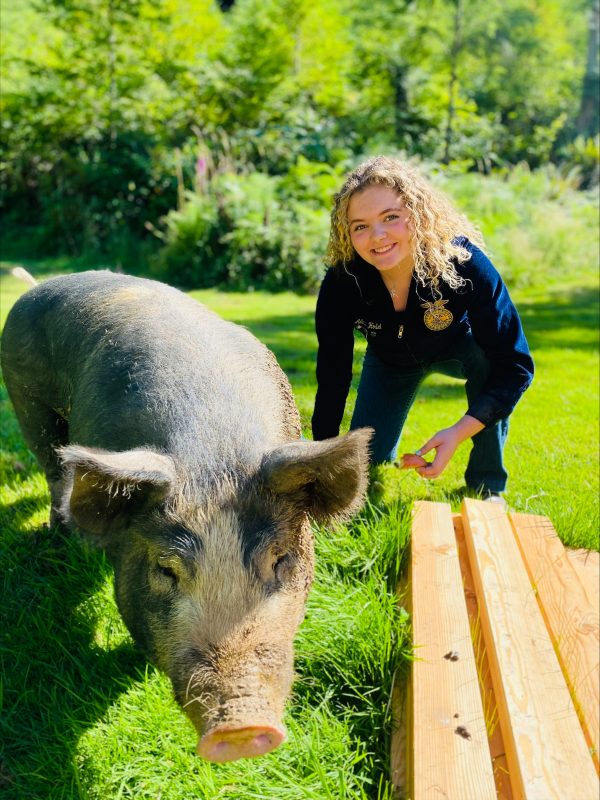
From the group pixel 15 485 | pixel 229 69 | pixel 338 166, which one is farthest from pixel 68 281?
pixel 229 69

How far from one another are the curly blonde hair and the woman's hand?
613mm

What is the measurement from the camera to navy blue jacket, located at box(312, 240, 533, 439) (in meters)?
3.11

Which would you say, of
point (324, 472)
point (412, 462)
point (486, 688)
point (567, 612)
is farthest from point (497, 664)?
point (324, 472)

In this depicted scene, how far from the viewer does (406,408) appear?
394 centimetres

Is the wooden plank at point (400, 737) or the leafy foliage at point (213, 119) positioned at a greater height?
the leafy foliage at point (213, 119)

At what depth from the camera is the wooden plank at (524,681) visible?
213cm

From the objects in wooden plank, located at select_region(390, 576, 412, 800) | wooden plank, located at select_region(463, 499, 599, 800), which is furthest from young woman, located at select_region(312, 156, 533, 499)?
wooden plank, located at select_region(390, 576, 412, 800)

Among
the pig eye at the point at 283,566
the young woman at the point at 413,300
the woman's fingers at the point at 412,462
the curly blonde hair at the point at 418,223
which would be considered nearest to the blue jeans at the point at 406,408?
the young woman at the point at 413,300

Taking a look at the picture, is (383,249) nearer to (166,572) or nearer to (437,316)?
(437,316)

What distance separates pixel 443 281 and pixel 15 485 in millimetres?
2466

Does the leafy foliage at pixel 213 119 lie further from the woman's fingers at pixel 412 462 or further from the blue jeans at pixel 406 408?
the woman's fingers at pixel 412 462

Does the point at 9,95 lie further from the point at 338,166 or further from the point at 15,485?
the point at 15,485

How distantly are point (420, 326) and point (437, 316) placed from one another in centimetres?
10

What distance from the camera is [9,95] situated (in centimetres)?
1338
